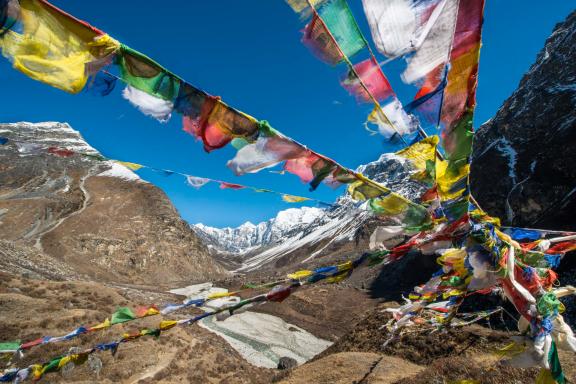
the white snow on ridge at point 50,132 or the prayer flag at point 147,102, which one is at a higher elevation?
the white snow on ridge at point 50,132

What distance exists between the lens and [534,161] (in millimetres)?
33750

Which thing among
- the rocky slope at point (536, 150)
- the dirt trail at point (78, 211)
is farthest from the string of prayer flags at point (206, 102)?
the dirt trail at point (78, 211)

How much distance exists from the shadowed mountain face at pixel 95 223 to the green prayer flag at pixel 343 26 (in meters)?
42.6

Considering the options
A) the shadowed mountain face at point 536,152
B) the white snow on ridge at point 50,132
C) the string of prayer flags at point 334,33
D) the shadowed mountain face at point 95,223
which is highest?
the white snow on ridge at point 50,132

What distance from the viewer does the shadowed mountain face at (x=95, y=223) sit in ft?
173

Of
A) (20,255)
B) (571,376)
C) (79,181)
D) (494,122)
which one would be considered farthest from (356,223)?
(571,376)

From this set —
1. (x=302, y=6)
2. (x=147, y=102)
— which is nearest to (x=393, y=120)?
(x=302, y=6)

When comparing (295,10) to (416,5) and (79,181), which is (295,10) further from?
(79,181)

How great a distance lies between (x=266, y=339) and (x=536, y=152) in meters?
32.7

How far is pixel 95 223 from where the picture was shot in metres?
61.7

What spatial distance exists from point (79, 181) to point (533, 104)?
85293mm

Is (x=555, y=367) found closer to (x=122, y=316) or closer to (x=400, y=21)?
(x=400, y=21)

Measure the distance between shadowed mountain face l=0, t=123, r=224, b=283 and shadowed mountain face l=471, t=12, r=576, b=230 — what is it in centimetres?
4789

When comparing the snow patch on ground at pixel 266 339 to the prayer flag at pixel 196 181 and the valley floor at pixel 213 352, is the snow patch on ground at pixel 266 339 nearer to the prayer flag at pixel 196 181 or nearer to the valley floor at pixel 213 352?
the valley floor at pixel 213 352
